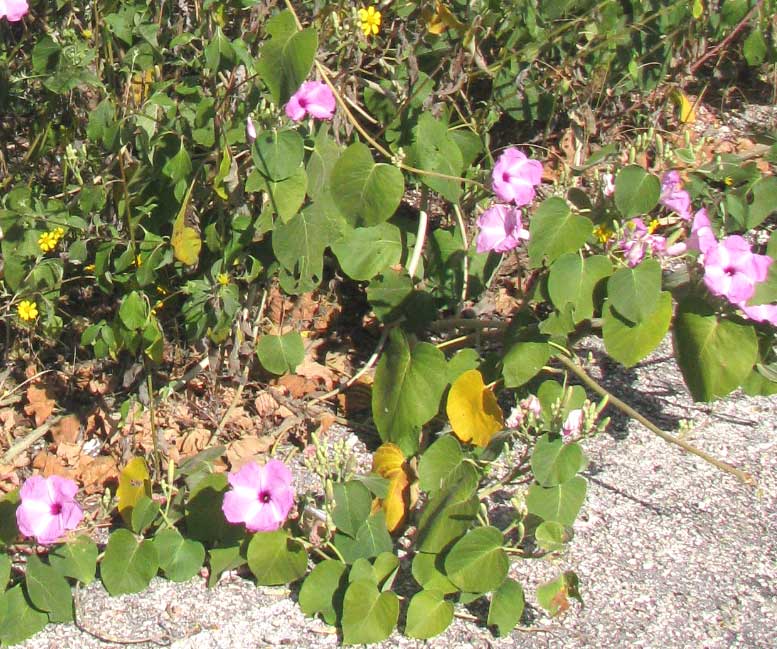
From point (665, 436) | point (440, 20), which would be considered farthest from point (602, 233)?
point (440, 20)

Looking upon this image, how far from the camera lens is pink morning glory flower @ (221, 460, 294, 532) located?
2.13 m

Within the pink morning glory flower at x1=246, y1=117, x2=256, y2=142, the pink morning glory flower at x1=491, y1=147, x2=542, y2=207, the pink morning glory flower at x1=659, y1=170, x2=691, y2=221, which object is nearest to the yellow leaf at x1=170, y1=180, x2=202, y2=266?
the pink morning glory flower at x1=246, y1=117, x2=256, y2=142

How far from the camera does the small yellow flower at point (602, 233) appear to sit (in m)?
2.45

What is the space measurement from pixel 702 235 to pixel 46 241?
52.8 inches

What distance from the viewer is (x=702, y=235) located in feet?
7.38

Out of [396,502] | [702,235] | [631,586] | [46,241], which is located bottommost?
[631,586]

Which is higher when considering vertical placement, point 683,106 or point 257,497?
point 257,497

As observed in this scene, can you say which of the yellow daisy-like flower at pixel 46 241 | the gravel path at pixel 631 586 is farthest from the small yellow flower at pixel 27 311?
the gravel path at pixel 631 586

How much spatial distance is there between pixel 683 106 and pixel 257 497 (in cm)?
218

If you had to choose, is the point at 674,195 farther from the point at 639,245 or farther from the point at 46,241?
the point at 46,241

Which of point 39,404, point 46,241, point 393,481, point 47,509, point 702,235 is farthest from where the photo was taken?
point 39,404

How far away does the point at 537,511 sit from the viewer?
7.07 feet

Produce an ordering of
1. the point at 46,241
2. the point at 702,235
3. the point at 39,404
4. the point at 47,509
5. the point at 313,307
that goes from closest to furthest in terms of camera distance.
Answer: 1. the point at 47,509
2. the point at 702,235
3. the point at 46,241
4. the point at 39,404
5. the point at 313,307

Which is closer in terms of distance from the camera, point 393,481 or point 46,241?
point 393,481
